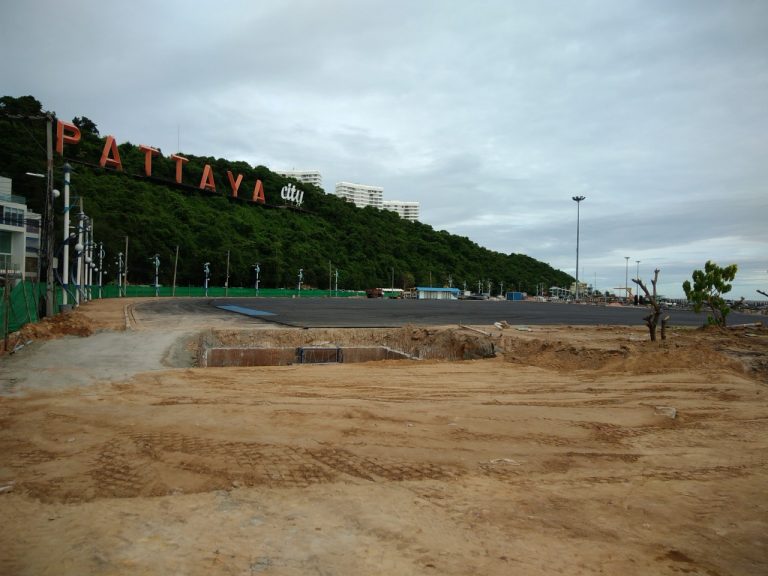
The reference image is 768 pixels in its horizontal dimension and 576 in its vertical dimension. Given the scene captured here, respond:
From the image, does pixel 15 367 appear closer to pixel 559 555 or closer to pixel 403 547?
pixel 403 547

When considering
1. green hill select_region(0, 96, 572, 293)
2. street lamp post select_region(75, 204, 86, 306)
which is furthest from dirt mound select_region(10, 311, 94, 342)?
green hill select_region(0, 96, 572, 293)

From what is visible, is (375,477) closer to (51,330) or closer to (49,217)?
(51,330)

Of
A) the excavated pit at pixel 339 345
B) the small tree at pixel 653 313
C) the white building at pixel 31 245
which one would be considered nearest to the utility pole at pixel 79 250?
the excavated pit at pixel 339 345

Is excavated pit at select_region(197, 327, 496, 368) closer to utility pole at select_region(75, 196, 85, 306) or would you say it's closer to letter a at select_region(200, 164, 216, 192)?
utility pole at select_region(75, 196, 85, 306)

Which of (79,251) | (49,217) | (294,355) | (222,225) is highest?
(222,225)

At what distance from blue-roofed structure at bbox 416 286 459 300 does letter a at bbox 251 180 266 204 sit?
43.5 metres

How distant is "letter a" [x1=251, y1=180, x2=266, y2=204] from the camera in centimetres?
11758

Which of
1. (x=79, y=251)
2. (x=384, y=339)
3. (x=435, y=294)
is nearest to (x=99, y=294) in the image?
(x=79, y=251)

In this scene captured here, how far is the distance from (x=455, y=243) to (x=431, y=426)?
556 ft

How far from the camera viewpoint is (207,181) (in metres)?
110

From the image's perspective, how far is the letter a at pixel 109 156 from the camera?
277ft

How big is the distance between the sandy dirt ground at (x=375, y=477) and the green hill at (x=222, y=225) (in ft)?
138

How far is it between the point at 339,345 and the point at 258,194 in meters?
109

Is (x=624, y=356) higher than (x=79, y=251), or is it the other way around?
(x=79, y=251)
